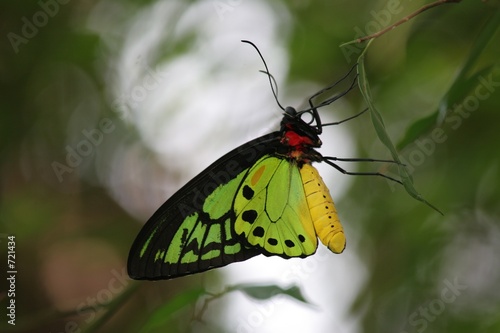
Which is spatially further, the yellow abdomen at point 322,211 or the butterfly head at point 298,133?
the butterfly head at point 298,133

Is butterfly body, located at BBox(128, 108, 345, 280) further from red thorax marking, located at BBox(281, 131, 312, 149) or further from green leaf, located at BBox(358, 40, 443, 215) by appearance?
green leaf, located at BBox(358, 40, 443, 215)

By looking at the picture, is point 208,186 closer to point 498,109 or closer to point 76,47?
point 498,109

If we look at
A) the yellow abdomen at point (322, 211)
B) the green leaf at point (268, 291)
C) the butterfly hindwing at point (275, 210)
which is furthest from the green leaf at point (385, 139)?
the green leaf at point (268, 291)

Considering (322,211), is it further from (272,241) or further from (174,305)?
(174,305)

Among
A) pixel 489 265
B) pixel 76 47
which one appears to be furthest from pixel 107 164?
pixel 489 265

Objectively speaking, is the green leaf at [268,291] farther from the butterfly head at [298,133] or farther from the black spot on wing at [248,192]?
the butterfly head at [298,133]

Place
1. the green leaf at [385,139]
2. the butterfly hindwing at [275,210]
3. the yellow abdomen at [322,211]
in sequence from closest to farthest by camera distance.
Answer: the green leaf at [385,139]
the yellow abdomen at [322,211]
the butterfly hindwing at [275,210]
